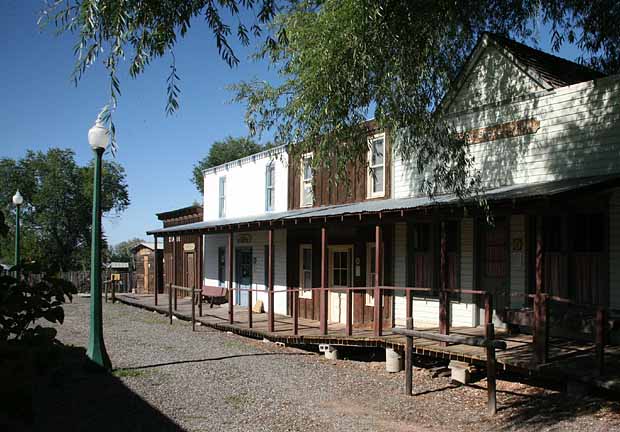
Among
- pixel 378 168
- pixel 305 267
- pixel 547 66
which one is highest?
pixel 547 66

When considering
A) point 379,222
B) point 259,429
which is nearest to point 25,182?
point 379,222

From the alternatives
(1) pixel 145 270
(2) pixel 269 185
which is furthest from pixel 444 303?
(1) pixel 145 270

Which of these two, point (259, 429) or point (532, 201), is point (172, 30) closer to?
point (259, 429)

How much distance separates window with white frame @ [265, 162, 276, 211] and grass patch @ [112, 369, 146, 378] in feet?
33.5

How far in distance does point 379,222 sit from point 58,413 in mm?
6912

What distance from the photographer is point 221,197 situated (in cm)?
2325

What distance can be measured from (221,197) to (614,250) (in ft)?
52.5

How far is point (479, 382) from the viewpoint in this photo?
991cm

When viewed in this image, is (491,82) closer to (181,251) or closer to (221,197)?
(221,197)

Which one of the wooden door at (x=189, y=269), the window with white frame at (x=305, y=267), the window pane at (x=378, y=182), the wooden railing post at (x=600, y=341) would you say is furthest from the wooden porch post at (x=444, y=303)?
the wooden door at (x=189, y=269)

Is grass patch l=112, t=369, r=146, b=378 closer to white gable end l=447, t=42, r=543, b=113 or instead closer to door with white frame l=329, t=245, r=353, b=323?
door with white frame l=329, t=245, r=353, b=323

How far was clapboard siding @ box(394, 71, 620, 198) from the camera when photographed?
33.1 ft

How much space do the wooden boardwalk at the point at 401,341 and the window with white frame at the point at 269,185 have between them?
3.66 m

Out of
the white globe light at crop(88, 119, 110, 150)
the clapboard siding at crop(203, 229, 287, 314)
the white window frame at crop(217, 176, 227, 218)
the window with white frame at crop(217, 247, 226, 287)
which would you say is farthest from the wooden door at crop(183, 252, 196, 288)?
the white globe light at crop(88, 119, 110, 150)
